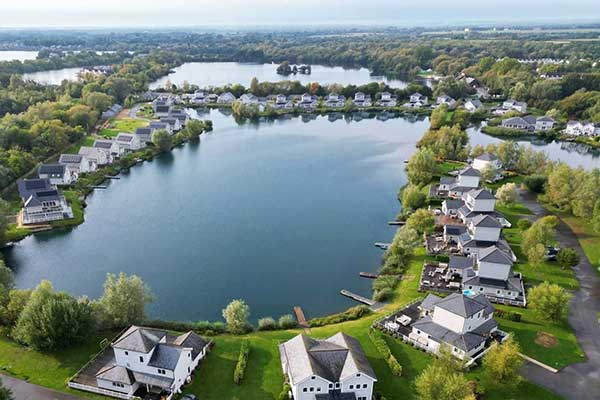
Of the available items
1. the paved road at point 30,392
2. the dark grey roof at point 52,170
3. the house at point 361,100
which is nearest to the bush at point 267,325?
the paved road at point 30,392

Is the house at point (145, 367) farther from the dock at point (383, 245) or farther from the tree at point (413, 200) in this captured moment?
the tree at point (413, 200)

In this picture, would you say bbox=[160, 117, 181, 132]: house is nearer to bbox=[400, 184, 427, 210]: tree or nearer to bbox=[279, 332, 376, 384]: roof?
bbox=[400, 184, 427, 210]: tree

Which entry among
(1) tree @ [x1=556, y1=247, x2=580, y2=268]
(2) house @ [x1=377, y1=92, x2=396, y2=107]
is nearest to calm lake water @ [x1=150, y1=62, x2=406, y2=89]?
(2) house @ [x1=377, y1=92, x2=396, y2=107]

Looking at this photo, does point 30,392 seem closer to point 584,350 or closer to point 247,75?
point 584,350

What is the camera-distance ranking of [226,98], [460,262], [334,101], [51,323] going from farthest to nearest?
[226,98] < [334,101] < [460,262] < [51,323]

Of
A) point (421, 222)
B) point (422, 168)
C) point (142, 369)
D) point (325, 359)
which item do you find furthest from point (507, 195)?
point (142, 369)

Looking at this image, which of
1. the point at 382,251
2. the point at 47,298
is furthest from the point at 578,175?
the point at 47,298
